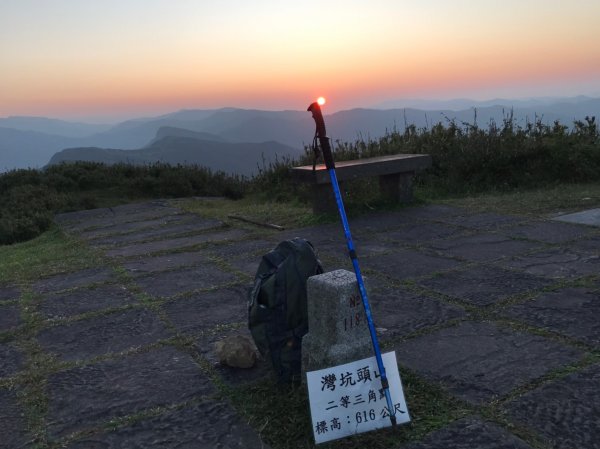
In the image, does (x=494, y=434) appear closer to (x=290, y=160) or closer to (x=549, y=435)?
(x=549, y=435)

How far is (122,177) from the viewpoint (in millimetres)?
13156

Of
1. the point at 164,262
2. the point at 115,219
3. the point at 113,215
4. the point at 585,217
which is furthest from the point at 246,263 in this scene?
the point at 113,215

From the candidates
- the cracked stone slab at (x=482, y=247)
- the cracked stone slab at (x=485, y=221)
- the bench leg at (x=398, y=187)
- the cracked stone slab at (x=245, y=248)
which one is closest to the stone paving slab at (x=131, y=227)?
the cracked stone slab at (x=245, y=248)

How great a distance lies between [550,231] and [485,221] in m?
0.86

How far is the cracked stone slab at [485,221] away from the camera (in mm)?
6152

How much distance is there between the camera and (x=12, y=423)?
8.30 ft

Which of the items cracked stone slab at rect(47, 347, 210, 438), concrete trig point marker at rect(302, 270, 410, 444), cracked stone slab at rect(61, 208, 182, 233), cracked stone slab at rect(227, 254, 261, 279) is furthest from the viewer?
cracked stone slab at rect(61, 208, 182, 233)

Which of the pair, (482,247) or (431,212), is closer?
(482,247)

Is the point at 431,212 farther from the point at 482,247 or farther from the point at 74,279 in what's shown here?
the point at 74,279

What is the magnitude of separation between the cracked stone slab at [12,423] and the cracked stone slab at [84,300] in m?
1.32

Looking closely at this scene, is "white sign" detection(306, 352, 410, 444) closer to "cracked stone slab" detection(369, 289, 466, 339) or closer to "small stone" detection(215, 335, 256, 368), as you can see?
"small stone" detection(215, 335, 256, 368)

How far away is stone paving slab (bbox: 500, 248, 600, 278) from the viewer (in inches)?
167

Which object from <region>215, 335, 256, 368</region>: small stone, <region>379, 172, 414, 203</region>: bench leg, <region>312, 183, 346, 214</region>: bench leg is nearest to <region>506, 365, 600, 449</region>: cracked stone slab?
<region>215, 335, 256, 368</region>: small stone

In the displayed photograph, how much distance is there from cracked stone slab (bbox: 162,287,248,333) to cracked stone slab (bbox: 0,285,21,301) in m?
1.66
